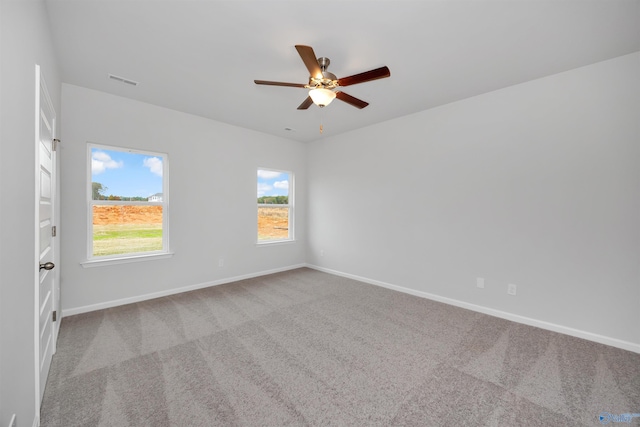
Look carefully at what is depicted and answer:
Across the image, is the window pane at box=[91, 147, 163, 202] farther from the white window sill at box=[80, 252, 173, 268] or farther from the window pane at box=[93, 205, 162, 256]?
the white window sill at box=[80, 252, 173, 268]

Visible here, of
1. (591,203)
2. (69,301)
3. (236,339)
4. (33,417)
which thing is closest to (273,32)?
(236,339)

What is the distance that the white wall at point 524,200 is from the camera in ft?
8.23

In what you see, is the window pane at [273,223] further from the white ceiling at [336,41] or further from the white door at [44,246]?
the white door at [44,246]

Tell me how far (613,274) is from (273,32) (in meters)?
3.90

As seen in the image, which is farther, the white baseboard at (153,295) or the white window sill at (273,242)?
the white window sill at (273,242)

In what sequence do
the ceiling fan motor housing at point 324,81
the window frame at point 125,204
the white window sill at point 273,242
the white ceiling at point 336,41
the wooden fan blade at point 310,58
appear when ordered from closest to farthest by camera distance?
the wooden fan blade at point 310,58 → the white ceiling at point 336,41 → the ceiling fan motor housing at point 324,81 → the window frame at point 125,204 → the white window sill at point 273,242

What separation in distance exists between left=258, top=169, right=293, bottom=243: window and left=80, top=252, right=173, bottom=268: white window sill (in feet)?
5.54

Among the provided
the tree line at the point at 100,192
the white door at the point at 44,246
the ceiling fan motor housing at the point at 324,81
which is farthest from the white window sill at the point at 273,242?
the ceiling fan motor housing at the point at 324,81

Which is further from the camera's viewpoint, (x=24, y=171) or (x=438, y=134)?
(x=438, y=134)

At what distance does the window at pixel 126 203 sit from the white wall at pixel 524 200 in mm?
3310

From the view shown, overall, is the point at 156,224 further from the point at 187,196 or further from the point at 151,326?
the point at 151,326

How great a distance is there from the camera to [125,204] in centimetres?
355

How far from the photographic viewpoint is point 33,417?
1.48m

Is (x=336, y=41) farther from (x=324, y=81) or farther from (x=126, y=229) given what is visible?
(x=126, y=229)
